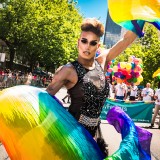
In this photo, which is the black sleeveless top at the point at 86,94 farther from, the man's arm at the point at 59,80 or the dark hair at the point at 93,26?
the dark hair at the point at 93,26

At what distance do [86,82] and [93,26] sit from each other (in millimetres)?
419

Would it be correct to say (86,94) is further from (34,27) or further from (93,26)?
(34,27)

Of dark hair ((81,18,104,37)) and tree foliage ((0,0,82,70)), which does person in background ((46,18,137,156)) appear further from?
tree foliage ((0,0,82,70))

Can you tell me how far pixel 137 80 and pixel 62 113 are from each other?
14.7 metres

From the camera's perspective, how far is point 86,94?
86.5 inches

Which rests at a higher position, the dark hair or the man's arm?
the dark hair

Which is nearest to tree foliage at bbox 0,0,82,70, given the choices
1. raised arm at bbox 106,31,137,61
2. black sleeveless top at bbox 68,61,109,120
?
raised arm at bbox 106,31,137,61

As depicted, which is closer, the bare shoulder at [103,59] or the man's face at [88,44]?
the man's face at [88,44]

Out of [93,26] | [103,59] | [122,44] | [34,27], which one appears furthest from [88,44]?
[34,27]

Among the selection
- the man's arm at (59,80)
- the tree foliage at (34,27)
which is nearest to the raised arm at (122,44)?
the man's arm at (59,80)

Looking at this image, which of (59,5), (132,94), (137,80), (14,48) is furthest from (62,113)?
(59,5)

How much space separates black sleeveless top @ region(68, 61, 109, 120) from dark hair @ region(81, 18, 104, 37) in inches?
10.5

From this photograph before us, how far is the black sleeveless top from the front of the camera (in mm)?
2203

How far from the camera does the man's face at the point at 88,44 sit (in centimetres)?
235
